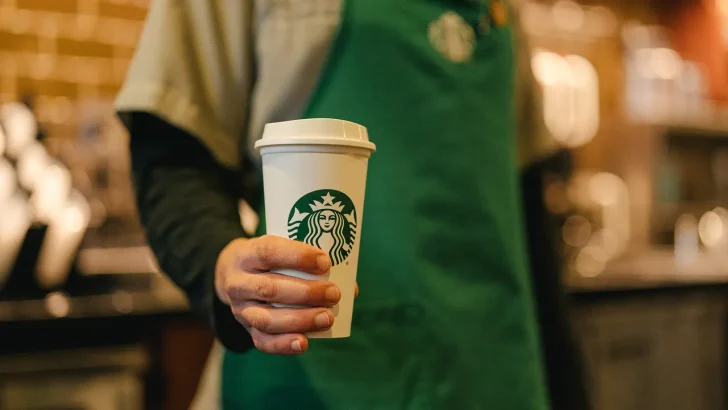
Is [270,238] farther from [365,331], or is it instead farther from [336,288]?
[365,331]

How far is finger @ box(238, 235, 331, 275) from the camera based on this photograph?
39 centimetres

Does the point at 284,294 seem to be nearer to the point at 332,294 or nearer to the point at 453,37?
the point at 332,294

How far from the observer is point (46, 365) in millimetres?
1092

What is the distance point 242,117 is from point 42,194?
1093 millimetres

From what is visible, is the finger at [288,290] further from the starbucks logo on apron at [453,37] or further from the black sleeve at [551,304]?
the black sleeve at [551,304]

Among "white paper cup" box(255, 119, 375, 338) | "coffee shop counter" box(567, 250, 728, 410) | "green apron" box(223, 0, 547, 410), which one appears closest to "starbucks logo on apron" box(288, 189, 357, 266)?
"white paper cup" box(255, 119, 375, 338)

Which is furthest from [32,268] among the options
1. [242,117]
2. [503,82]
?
[503,82]

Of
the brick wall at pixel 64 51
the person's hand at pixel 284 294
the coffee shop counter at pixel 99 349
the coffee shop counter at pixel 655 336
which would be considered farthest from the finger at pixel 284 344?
the brick wall at pixel 64 51

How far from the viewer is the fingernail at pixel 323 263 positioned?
15.7 inches

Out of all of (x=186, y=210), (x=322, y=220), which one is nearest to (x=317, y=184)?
(x=322, y=220)

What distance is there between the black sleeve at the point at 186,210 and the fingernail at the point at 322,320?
101 millimetres

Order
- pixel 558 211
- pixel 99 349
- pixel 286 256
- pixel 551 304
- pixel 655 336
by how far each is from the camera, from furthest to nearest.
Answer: pixel 558 211, pixel 655 336, pixel 99 349, pixel 551 304, pixel 286 256

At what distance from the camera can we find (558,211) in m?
2.32

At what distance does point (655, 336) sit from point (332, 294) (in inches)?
67.8
